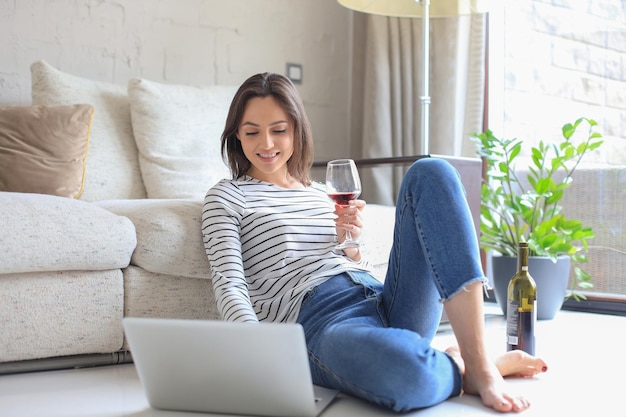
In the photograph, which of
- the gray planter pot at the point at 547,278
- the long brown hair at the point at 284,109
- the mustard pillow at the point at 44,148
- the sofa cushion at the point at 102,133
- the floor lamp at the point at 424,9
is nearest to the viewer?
the long brown hair at the point at 284,109

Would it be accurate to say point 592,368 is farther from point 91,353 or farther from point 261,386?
point 91,353

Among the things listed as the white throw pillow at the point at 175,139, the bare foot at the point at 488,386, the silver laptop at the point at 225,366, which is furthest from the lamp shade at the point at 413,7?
the silver laptop at the point at 225,366

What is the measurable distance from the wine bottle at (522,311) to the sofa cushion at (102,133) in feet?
4.37

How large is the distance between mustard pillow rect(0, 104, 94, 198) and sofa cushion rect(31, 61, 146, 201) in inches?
3.9

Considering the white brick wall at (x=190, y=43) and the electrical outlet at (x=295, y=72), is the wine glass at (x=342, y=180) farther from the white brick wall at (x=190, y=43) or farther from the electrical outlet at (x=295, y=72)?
the electrical outlet at (x=295, y=72)

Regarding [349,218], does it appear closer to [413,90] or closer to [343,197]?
[343,197]

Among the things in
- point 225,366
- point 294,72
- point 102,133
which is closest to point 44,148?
point 102,133

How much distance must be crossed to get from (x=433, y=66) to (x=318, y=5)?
25.2 inches

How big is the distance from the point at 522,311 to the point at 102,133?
1503 mm

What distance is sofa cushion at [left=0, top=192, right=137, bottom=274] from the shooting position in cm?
174

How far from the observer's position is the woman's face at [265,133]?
1.80 m

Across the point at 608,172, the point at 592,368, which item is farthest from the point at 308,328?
the point at 608,172

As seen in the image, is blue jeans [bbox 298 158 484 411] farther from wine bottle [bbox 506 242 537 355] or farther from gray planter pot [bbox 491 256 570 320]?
gray planter pot [bbox 491 256 570 320]

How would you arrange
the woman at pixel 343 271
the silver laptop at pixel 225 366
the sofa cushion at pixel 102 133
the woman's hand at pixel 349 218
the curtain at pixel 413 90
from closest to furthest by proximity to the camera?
the silver laptop at pixel 225 366 → the woman at pixel 343 271 → the woman's hand at pixel 349 218 → the sofa cushion at pixel 102 133 → the curtain at pixel 413 90
